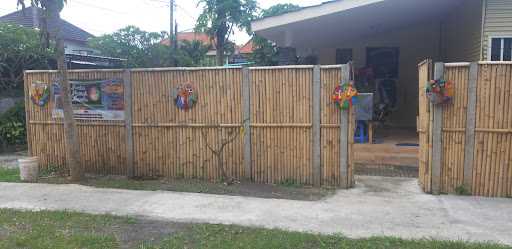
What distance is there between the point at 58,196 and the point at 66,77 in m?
2.05

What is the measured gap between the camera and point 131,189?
7.37 meters

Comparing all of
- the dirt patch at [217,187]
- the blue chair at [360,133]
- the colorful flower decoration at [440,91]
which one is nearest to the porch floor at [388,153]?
the blue chair at [360,133]

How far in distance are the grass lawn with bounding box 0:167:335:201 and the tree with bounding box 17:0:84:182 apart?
0.36 meters

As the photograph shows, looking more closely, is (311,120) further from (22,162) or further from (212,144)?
(22,162)

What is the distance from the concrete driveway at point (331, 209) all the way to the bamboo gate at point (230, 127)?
969mm

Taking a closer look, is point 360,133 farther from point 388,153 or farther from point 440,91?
point 440,91

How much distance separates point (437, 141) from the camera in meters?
6.75

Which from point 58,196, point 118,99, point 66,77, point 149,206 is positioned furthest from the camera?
point 118,99

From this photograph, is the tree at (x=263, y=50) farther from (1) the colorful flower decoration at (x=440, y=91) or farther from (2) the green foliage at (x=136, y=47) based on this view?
(1) the colorful flower decoration at (x=440, y=91)

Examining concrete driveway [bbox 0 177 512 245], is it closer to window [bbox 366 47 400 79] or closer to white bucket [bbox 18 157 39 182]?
white bucket [bbox 18 157 39 182]

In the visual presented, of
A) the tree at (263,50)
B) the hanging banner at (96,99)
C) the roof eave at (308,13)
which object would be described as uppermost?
the tree at (263,50)

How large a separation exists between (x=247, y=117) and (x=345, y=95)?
170 centimetres

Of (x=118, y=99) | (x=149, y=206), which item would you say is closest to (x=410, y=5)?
(x=118, y=99)

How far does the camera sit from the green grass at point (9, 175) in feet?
27.2
